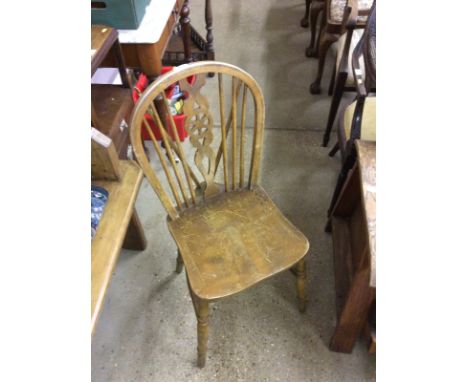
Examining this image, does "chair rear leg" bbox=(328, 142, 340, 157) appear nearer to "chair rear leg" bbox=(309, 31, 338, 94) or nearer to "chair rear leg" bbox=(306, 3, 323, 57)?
"chair rear leg" bbox=(309, 31, 338, 94)

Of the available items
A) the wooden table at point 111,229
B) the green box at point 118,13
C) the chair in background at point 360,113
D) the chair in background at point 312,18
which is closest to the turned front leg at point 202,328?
the wooden table at point 111,229

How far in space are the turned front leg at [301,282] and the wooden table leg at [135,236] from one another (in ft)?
2.18

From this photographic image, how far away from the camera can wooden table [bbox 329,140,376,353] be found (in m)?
0.84

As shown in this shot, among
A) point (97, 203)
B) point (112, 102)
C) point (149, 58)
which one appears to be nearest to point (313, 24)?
point (149, 58)

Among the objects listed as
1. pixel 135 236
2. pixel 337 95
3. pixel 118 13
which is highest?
pixel 118 13

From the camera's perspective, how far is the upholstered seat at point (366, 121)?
1.29 metres

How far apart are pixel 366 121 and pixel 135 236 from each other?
1047 mm

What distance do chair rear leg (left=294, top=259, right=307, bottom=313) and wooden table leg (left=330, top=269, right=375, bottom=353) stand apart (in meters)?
0.15

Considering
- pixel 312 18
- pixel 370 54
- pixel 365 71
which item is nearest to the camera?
pixel 370 54

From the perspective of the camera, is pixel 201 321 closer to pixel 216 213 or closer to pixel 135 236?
pixel 216 213

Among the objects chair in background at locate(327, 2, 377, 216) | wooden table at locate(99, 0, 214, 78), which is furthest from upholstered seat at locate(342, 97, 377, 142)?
wooden table at locate(99, 0, 214, 78)

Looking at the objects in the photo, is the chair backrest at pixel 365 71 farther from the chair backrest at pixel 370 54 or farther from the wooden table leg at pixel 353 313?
the wooden table leg at pixel 353 313

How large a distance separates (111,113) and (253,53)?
1.72 m

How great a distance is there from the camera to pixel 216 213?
1092 mm
